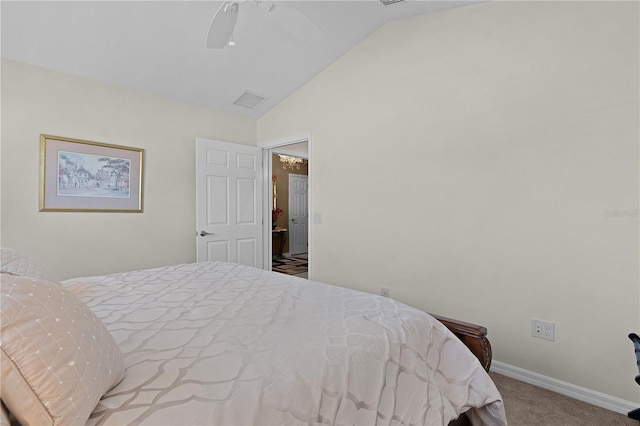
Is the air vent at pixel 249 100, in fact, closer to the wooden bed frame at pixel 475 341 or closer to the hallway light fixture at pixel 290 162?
the wooden bed frame at pixel 475 341

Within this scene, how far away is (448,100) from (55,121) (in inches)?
134

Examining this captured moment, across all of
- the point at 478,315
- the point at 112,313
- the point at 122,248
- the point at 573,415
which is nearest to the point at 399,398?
the point at 112,313

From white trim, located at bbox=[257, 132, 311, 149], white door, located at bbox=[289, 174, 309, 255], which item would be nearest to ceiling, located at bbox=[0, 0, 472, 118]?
white trim, located at bbox=[257, 132, 311, 149]

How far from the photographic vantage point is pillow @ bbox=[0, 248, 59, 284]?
1333 mm

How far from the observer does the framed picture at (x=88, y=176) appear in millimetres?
2832

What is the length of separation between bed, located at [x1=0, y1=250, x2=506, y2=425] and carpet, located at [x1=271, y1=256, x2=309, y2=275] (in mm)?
4194

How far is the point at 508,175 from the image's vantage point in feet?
7.68

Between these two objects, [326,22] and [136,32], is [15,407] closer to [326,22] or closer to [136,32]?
[136,32]

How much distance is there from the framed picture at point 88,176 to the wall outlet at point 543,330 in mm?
3640

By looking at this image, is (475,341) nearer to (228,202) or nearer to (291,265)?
(228,202)

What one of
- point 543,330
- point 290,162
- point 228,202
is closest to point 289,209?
point 290,162

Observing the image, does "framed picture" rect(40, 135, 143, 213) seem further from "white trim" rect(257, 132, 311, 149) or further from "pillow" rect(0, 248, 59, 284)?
"pillow" rect(0, 248, 59, 284)

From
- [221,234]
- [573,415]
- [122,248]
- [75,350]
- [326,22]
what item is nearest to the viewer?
[75,350]

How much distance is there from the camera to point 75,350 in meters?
0.75
